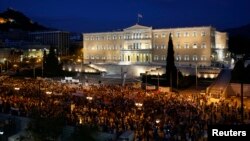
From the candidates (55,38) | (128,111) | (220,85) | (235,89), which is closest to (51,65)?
(220,85)

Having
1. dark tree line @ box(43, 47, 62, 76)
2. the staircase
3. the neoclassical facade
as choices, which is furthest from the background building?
the staircase

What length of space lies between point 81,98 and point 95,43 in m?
58.8

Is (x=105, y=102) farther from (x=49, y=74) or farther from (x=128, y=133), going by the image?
(x=49, y=74)

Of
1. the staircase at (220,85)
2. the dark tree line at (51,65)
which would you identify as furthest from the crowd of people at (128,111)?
the dark tree line at (51,65)

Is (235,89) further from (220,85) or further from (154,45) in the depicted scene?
(154,45)

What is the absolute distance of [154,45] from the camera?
82.8 metres

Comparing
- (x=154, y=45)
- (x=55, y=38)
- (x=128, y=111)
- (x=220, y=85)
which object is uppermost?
(x=55, y=38)

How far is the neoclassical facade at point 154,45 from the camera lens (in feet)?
247

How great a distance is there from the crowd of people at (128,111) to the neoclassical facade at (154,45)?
38351mm

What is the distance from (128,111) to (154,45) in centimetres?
5404

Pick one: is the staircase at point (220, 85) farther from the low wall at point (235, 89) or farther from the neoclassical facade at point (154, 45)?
the neoclassical facade at point (154, 45)

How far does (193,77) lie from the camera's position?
191 feet

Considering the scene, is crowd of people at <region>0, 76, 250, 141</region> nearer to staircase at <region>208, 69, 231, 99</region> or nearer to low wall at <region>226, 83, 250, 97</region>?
staircase at <region>208, 69, 231, 99</region>

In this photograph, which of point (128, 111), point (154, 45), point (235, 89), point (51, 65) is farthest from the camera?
point (154, 45)
